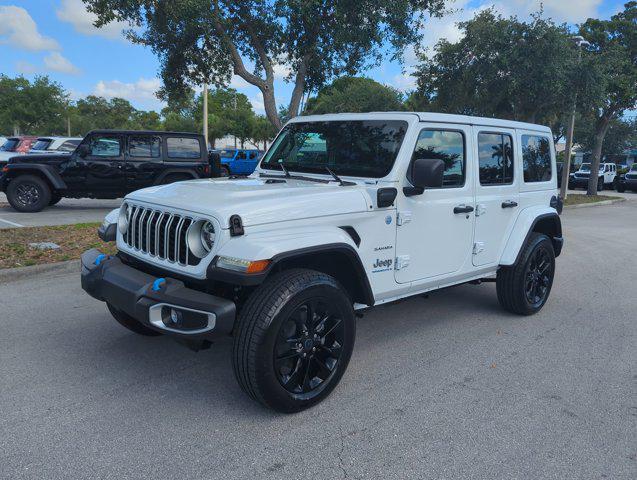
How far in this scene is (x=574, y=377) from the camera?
3.84m

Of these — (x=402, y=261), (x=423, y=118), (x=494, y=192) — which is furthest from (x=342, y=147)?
(x=494, y=192)

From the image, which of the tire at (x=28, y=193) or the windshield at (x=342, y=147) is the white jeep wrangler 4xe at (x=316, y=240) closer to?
the windshield at (x=342, y=147)

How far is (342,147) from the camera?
13.7 feet

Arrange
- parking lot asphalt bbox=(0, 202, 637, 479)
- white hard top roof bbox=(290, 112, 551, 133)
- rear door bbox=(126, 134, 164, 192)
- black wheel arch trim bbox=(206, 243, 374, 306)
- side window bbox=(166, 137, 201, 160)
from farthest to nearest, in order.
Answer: side window bbox=(166, 137, 201, 160)
rear door bbox=(126, 134, 164, 192)
white hard top roof bbox=(290, 112, 551, 133)
black wheel arch trim bbox=(206, 243, 374, 306)
parking lot asphalt bbox=(0, 202, 637, 479)

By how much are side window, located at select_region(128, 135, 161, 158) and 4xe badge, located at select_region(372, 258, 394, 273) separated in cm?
916

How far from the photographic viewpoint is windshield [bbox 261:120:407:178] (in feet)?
12.8

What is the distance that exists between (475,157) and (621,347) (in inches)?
81.8

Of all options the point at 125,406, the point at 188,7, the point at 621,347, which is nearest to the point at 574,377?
the point at 621,347

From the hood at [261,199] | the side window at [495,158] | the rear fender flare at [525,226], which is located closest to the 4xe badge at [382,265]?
the hood at [261,199]

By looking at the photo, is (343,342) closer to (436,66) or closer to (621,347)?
(621,347)

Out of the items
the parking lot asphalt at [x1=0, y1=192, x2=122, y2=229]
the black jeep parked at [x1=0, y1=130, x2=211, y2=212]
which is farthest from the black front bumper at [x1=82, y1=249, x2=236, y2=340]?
the black jeep parked at [x1=0, y1=130, x2=211, y2=212]

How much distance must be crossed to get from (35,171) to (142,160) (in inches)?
89.5

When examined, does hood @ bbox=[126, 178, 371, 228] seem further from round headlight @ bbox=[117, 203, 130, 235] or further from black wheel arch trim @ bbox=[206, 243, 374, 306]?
black wheel arch trim @ bbox=[206, 243, 374, 306]

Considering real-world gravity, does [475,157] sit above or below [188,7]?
below
